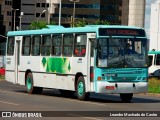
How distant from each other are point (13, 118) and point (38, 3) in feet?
534

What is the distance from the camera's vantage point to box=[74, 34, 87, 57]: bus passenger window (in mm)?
26562

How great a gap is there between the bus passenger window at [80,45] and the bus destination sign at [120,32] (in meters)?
1.12

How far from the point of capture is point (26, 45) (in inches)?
1264

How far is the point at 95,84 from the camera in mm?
25406

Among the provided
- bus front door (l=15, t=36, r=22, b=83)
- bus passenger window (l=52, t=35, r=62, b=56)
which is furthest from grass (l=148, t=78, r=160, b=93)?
bus passenger window (l=52, t=35, r=62, b=56)

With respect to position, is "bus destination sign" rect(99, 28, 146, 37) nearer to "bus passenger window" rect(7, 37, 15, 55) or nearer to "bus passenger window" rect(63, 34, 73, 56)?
"bus passenger window" rect(63, 34, 73, 56)

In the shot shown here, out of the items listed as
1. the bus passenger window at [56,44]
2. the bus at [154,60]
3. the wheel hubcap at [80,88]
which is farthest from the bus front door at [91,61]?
the bus at [154,60]

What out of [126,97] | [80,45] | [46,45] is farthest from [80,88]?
[46,45]

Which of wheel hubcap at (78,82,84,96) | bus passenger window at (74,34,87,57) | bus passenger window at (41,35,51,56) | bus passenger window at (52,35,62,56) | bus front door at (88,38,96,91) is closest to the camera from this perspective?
bus front door at (88,38,96,91)

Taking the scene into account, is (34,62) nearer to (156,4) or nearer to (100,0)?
(156,4)

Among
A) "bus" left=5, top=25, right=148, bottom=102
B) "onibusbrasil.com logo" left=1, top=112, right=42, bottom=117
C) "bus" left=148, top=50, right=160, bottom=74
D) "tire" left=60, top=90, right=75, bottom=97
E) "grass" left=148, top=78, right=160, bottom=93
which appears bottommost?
"bus" left=148, top=50, right=160, bottom=74

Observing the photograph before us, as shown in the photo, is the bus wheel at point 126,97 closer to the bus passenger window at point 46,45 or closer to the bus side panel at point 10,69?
the bus passenger window at point 46,45

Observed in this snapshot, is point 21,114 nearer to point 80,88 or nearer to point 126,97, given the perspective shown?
point 80,88

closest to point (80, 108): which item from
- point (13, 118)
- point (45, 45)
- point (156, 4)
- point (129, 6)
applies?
point (13, 118)
